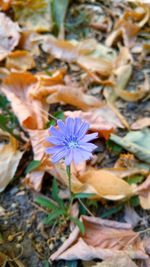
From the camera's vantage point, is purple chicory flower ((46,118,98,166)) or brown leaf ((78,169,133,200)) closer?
purple chicory flower ((46,118,98,166))

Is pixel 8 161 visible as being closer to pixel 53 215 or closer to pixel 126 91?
pixel 53 215

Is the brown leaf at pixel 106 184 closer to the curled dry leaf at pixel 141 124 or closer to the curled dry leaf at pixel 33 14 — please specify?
the curled dry leaf at pixel 141 124

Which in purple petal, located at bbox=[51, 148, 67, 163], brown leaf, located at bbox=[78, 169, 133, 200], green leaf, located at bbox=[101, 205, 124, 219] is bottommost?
green leaf, located at bbox=[101, 205, 124, 219]

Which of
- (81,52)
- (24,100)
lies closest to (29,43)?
(81,52)

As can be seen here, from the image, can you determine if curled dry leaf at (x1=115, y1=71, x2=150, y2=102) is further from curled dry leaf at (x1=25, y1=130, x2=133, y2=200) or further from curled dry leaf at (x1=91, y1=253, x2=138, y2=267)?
curled dry leaf at (x1=91, y1=253, x2=138, y2=267)

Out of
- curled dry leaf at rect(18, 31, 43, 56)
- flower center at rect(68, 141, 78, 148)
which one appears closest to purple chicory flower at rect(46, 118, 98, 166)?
flower center at rect(68, 141, 78, 148)

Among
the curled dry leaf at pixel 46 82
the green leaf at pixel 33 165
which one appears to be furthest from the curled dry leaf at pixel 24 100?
the green leaf at pixel 33 165

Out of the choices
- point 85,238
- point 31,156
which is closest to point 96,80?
point 31,156
